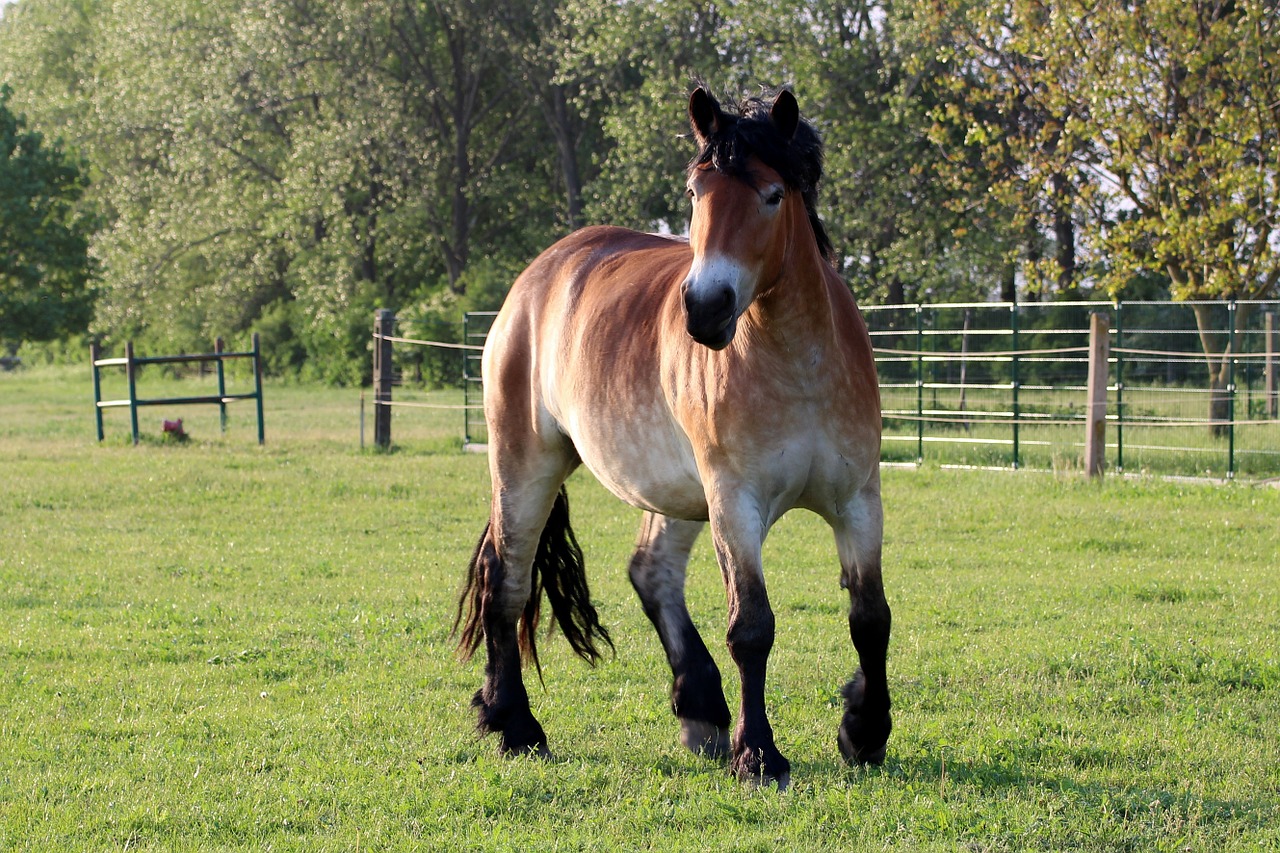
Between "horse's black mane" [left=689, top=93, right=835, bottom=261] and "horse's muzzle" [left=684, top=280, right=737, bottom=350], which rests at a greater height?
"horse's black mane" [left=689, top=93, right=835, bottom=261]

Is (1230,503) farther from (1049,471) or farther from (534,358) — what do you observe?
(534,358)

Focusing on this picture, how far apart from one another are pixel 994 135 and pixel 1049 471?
709 cm

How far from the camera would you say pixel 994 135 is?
18.6m

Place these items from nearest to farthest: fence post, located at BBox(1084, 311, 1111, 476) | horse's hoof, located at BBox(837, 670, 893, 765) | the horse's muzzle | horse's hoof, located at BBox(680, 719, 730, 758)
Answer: the horse's muzzle → horse's hoof, located at BBox(837, 670, 893, 765) → horse's hoof, located at BBox(680, 719, 730, 758) → fence post, located at BBox(1084, 311, 1111, 476)

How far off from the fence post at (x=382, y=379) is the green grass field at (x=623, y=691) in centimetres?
570

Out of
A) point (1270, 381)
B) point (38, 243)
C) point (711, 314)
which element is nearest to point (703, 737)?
point (711, 314)

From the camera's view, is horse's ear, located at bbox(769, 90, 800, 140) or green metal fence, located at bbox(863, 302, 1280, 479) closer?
horse's ear, located at bbox(769, 90, 800, 140)

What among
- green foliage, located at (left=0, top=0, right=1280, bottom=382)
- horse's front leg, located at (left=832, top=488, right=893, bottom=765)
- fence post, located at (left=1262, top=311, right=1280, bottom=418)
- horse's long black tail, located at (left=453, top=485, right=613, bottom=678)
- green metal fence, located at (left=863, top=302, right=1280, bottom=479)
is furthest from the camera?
green foliage, located at (left=0, top=0, right=1280, bottom=382)

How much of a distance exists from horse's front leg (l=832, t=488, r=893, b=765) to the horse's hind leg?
21.1 inches

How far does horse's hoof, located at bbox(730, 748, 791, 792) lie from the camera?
417cm

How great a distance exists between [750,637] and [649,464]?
0.82 meters

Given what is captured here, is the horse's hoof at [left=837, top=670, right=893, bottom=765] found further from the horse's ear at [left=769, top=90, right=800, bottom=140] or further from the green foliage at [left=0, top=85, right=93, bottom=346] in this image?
the green foliage at [left=0, top=85, right=93, bottom=346]

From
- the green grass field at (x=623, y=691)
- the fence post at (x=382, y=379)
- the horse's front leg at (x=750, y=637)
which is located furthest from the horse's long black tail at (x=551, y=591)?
the fence post at (x=382, y=379)

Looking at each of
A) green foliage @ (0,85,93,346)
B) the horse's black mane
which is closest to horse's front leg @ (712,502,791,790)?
the horse's black mane
